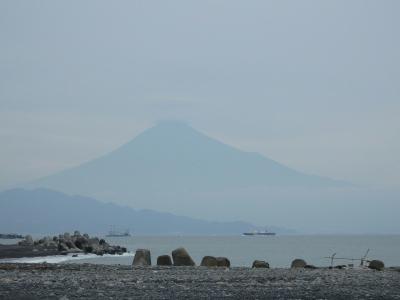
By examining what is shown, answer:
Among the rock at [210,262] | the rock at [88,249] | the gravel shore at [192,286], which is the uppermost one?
the rock at [88,249]

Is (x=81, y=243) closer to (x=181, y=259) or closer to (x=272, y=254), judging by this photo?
(x=272, y=254)

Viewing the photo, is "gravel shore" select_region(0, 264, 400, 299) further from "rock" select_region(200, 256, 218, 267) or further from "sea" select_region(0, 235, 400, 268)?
"sea" select_region(0, 235, 400, 268)

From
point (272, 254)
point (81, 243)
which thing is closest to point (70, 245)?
point (81, 243)

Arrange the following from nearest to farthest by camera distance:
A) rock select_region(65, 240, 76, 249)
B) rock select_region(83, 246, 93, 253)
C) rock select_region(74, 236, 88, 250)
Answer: rock select_region(65, 240, 76, 249)
rock select_region(83, 246, 93, 253)
rock select_region(74, 236, 88, 250)

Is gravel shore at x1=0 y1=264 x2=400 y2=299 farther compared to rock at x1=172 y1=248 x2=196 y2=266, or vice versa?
rock at x1=172 y1=248 x2=196 y2=266

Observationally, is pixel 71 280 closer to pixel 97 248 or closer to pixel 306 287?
pixel 306 287

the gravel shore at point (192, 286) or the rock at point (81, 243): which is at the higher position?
the rock at point (81, 243)

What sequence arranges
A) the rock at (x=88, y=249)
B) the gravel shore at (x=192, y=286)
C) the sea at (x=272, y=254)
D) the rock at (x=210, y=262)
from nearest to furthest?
the gravel shore at (x=192, y=286) → the rock at (x=210, y=262) → the sea at (x=272, y=254) → the rock at (x=88, y=249)

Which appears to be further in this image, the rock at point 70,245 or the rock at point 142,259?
the rock at point 70,245

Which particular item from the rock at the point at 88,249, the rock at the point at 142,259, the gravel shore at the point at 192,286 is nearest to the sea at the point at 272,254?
the rock at the point at 88,249

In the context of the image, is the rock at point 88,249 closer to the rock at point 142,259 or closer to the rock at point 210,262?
the rock at point 142,259

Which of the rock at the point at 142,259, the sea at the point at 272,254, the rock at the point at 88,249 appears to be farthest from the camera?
the rock at the point at 88,249

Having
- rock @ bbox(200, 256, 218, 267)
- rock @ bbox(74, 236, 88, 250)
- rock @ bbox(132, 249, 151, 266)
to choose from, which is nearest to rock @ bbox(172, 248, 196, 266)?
rock @ bbox(200, 256, 218, 267)

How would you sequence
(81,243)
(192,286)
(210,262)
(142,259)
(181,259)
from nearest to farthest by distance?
(192,286) → (210,262) → (142,259) → (181,259) → (81,243)
